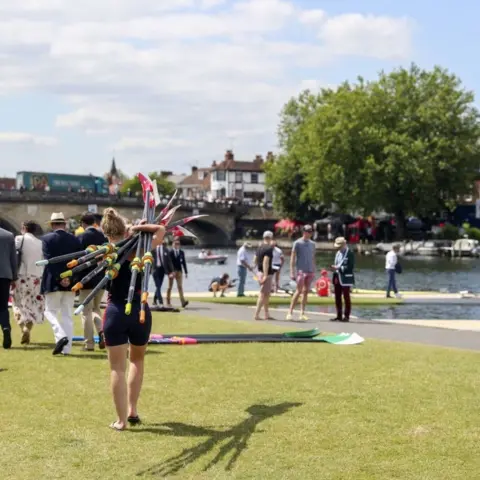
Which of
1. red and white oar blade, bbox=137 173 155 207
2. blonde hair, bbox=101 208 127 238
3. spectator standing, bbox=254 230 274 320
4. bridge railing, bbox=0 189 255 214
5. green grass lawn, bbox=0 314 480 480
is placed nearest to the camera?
green grass lawn, bbox=0 314 480 480

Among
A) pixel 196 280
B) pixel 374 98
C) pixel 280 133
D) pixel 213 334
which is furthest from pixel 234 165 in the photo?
pixel 213 334

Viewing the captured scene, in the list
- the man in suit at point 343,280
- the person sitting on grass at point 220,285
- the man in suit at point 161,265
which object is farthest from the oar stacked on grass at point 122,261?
the person sitting on grass at point 220,285

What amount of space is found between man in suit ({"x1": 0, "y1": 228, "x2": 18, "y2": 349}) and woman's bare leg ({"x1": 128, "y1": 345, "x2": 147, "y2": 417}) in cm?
523

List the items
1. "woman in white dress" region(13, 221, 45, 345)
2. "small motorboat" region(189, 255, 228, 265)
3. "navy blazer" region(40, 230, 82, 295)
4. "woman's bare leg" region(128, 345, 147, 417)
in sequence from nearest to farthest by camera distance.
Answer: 1. "woman's bare leg" region(128, 345, 147, 417)
2. "navy blazer" region(40, 230, 82, 295)
3. "woman in white dress" region(13, 221, 45, 345)
4. "small motorboat" region(189, 255, 228, 265)

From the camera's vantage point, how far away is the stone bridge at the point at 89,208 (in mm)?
101688

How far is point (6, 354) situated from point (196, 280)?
43.2 metres

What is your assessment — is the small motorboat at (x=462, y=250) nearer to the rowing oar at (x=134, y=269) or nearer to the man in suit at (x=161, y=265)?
the man in suit at (x=161, y=265)

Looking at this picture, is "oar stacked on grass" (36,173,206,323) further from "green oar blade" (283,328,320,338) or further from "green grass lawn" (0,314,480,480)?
"green oar blade" (283,328,320,338)

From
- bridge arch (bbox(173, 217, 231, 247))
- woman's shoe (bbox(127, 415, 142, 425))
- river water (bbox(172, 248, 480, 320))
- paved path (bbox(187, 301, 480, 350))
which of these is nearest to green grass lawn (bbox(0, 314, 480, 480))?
woman's shoe (bbox(127, 415, 142, 425))

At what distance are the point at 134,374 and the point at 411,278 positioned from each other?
5099cm

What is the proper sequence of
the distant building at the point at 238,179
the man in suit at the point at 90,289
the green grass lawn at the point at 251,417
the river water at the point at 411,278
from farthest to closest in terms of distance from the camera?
the distant building at the point at 238,179, the river water at the point at 411,278, the man in suit at the point at 90,289, the green grass lawn at the point at 251,417

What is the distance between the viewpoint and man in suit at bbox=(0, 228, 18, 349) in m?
13.9

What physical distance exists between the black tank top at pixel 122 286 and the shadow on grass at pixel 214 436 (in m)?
1.18

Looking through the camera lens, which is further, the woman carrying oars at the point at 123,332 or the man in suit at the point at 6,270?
the man in suit at the point at 6,270
